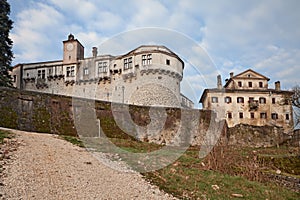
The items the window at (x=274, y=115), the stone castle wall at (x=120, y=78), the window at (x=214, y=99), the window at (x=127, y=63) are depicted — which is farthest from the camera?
the window at (x=274, y=115)

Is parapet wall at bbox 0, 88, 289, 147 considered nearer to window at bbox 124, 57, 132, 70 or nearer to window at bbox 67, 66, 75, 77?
window at bbox 124, 57, 132, 70

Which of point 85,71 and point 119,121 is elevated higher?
point 85,71

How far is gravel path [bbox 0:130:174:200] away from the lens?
878cm

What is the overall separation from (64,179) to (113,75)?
37.2 meters

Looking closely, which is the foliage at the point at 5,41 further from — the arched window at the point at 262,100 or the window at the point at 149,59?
the arched window at the point at 262,100

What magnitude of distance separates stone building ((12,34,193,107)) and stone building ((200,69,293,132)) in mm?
6373

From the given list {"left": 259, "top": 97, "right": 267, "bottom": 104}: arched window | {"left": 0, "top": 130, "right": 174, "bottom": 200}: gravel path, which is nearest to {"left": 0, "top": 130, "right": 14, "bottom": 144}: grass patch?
{"left": 0, "top": 130, "right": 174, "bottom": 200}: gravel path

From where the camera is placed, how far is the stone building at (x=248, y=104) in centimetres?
5006

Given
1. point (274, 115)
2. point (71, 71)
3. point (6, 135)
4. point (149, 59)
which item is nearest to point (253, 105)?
point (274, 115)

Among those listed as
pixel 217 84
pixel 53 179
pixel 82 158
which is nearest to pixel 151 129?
pixel 82 158

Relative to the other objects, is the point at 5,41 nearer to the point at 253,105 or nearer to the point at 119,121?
the point at 119,121

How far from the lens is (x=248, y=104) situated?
5000cm

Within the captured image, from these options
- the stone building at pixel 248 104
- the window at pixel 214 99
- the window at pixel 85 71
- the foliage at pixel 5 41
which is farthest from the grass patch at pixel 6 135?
the window at pixel 214 99

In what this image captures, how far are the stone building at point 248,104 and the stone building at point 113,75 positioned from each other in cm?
637
